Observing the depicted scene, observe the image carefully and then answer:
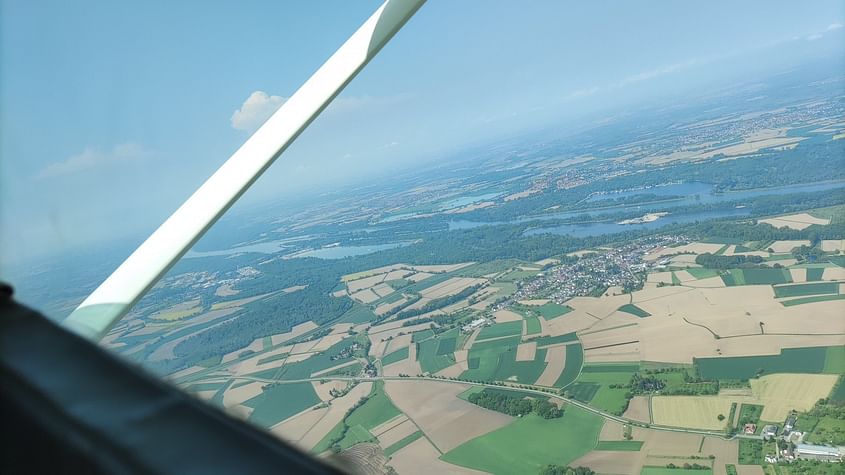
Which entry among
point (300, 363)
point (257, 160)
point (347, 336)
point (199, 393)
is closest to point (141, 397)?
point (199, 393)

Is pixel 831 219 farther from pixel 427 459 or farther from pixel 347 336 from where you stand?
pixel 347 336

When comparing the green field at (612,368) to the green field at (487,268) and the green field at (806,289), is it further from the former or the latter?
the green field at (487,268)

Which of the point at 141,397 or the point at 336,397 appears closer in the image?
the point at 141,397

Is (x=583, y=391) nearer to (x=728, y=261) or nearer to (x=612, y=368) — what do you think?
(x=612, y=368)

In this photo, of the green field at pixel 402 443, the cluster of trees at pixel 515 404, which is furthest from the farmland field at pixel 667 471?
the green field at pixel 402 443

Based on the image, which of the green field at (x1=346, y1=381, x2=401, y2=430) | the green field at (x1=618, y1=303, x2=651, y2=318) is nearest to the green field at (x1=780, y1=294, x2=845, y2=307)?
the green field at (x1=618, y1=303, x2=651, y2=318)

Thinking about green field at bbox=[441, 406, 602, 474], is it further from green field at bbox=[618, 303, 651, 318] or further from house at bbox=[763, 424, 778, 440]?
green field at bbox=[618, 303, 651, 318]
